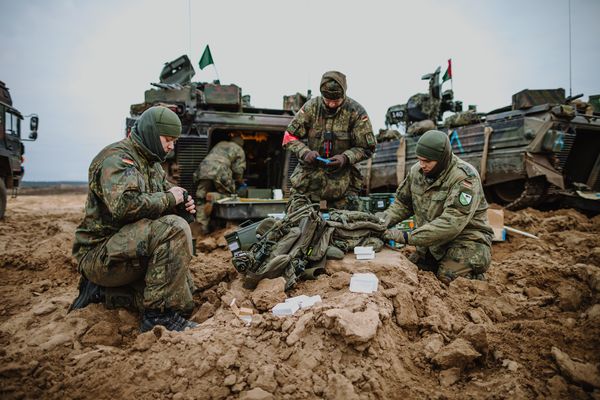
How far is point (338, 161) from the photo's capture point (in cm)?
420

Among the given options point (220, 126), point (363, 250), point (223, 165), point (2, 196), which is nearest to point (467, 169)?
point (363, 250)

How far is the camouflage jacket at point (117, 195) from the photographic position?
248 cm

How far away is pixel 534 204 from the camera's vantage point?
24.4 feet

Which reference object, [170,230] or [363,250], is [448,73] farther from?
[170,230]

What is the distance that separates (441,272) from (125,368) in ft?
8.87

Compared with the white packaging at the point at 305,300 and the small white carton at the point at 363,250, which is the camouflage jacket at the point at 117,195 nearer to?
the white packaging at the point at 305,300

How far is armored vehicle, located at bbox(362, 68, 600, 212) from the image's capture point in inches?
268

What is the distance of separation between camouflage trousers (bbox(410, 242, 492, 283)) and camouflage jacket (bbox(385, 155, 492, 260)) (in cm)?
7

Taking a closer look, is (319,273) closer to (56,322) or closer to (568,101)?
(56,322)

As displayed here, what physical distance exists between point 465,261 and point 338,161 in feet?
5.46

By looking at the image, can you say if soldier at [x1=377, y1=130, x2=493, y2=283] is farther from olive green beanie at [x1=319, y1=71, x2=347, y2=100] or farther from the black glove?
the black glove

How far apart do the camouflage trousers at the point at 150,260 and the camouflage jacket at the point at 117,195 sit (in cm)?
10

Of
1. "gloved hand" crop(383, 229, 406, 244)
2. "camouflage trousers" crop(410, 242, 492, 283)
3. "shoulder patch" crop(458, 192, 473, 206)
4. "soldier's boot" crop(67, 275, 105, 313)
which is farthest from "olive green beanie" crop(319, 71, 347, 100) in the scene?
"soldier's boot" crop(67, 275, 105, 313)

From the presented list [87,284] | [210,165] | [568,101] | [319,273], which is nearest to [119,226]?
[87,284]
